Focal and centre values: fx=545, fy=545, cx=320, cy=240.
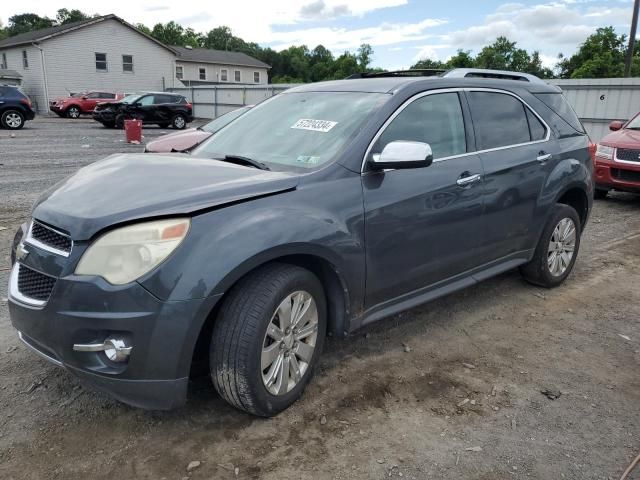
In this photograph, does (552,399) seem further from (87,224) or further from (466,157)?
(87,224)

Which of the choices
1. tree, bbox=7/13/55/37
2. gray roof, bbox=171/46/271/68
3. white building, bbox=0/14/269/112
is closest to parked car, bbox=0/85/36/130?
Answer: white building, bbox=0/14/269/112

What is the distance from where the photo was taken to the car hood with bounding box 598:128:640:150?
8625 mm

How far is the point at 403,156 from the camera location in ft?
10.0

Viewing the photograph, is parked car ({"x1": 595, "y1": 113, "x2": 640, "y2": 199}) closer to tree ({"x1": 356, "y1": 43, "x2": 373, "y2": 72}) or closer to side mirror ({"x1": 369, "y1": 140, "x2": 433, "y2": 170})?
side mirror ({"x1": 369, "y1": 140, "x2": 433, "y2": 170})

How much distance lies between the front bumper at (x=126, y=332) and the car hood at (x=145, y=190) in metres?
0.29

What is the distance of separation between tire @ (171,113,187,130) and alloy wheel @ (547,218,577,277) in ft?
69.5

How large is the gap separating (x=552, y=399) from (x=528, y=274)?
1.88m

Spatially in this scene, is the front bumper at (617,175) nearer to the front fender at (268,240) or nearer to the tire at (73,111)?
the front fender at (268,240)

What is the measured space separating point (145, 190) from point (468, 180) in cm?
215

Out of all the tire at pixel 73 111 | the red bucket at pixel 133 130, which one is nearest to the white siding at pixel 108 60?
the tire at pixel 73 111

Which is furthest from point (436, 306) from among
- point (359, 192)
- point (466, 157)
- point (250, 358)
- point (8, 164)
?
point (8, 164)

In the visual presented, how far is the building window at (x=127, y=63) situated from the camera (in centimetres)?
3588

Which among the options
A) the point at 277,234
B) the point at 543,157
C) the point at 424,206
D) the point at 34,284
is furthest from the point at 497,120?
the point at 34,284

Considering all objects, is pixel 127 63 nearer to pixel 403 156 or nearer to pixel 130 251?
pixel 403 156
